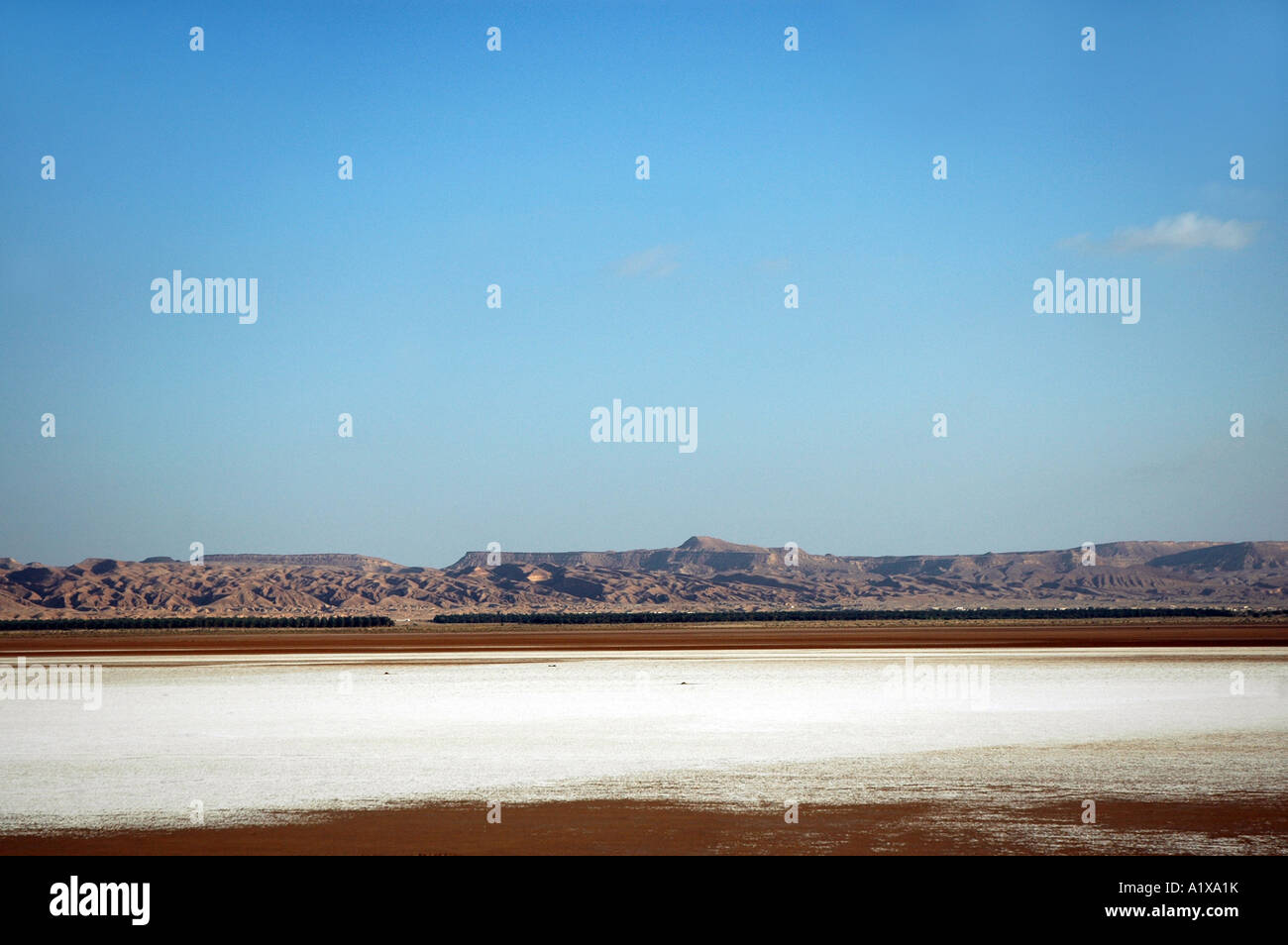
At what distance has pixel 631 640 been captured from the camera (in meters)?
63.9

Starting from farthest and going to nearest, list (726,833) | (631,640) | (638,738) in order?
(631,640), (638,738), (726,833)

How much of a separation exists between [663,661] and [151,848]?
103 ft

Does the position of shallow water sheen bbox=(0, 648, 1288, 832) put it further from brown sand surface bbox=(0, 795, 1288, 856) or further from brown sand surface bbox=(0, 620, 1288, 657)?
brown sand surface bbox=(0, 620, 1288, 657)

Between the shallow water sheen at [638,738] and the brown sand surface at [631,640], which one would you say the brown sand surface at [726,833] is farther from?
the brown sand surface at [631,640]

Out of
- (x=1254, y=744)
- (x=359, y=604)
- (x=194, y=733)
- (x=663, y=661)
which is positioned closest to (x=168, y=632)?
(x=663, y=661)

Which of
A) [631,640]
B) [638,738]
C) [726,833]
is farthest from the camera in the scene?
[631,640]

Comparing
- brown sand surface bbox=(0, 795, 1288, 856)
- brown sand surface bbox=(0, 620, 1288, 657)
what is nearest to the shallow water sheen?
brown sand surface bbox=(0, 795, 1288, 856)

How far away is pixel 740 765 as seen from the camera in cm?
1864

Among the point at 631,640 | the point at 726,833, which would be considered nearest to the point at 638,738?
the point at 726,833

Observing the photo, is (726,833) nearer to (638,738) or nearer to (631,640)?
(638,738)

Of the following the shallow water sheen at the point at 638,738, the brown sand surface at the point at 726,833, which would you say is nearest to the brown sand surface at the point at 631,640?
the shallow water sheen at the point at 638,738

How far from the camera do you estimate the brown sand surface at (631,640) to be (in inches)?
2133
